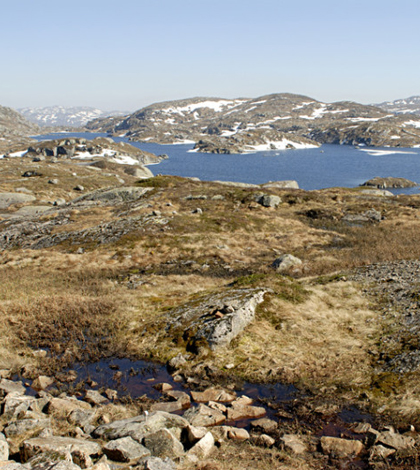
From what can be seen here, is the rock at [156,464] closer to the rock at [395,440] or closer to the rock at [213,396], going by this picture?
the rock at [213,396]

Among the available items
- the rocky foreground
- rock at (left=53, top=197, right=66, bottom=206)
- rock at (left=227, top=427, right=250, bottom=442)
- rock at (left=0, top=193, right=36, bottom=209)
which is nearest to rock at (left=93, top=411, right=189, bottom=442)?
the rocky foreground

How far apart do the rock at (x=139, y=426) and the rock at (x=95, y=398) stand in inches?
71.2

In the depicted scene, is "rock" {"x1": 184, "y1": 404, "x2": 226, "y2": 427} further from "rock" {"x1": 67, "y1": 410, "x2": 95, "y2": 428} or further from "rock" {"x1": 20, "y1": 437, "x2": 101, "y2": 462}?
"rock" {"x1": 20, "y1": 437, "x2": 101, "y2": 462}

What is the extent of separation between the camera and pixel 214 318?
1716 centimetres

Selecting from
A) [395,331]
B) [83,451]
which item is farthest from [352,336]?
[83,451]

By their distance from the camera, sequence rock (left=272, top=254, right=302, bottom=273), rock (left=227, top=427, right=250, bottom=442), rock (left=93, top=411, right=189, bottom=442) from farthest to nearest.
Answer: rock (left=272, top=254, right=302, bottom=273) → rock (left=227, top=427, right=250, bottom=442) → rock (left=93, top=411, right=189, bottom=442)

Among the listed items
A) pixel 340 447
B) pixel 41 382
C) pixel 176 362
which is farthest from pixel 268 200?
pixel 340 447

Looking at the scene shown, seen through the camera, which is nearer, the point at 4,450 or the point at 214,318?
the point at 4,450

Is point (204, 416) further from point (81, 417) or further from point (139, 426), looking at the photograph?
point (81, 417)

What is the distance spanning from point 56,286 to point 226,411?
16576mm

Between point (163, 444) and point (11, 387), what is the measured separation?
6302mm

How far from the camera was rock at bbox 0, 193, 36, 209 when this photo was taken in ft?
200

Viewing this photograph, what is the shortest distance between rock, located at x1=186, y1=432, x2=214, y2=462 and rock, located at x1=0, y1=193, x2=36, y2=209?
60507 mm

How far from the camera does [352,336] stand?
16.5 metres
